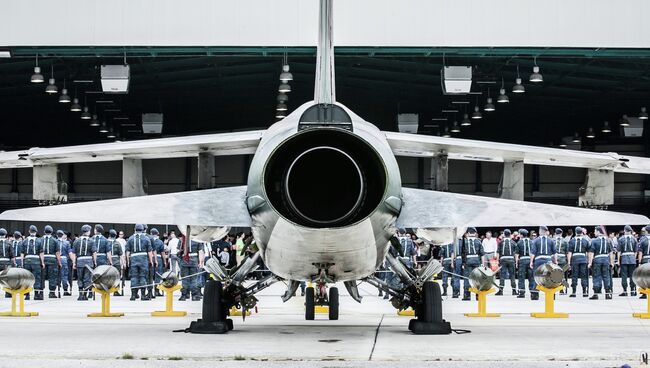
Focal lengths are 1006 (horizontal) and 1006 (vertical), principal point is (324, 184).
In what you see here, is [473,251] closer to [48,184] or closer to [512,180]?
[512,180]

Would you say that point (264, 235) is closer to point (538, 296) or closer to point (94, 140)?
point (538, 296)

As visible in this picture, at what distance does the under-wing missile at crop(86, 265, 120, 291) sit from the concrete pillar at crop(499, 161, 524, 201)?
5.90m

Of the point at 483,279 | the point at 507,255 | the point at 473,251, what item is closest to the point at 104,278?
the point at 483,279

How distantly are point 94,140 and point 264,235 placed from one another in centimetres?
3299

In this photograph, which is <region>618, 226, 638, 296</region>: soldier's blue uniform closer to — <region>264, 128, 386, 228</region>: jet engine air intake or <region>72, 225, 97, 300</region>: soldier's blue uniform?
<region>72, 225, 97, 300</region>: soldier's blue uniform

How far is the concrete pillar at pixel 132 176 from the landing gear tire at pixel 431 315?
3.76 m

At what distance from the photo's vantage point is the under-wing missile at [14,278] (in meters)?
15.4

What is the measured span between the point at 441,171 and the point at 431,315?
2022 mm

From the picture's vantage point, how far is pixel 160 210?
9758 millimetres

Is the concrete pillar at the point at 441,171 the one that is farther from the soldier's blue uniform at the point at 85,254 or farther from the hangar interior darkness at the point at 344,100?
the soldier's blue uniform at the point at 85,254

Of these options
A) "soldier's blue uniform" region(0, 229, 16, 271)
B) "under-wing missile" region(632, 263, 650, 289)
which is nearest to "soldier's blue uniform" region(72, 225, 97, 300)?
"soldier's blue uniform" region(0, 229, 16, 271)
